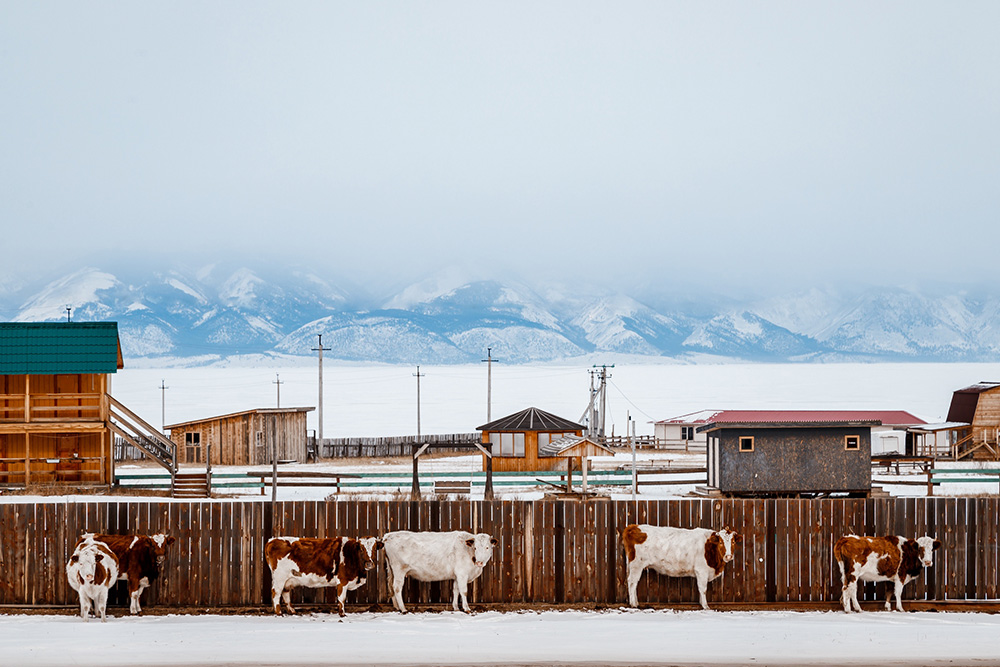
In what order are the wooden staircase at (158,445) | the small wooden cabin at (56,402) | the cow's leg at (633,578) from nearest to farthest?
the cow's leg at (633,578) → the wooden staircase at (158,445) → the small wooden cabin at (56,402)

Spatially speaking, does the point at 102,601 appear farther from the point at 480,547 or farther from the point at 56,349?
the point at 56,349

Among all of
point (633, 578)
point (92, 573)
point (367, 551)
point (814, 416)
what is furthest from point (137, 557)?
point (814, 416)

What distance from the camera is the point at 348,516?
17.2 metres

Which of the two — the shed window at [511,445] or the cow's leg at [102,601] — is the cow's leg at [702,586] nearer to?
the cow's leg at [102,601]

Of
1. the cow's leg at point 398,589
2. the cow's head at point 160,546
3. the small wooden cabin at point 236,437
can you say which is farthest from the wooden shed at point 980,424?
the cow's head at point 160,546

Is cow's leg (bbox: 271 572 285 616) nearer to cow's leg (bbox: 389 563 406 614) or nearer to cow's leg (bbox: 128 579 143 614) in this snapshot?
cow's leg (bbox: 389 563 406 614)

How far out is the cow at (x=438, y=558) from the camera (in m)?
16.6

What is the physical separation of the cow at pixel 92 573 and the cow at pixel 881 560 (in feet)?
36.4

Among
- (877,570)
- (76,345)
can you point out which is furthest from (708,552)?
(76,345)

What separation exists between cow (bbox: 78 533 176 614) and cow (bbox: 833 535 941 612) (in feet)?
34.3

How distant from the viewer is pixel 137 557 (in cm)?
1644

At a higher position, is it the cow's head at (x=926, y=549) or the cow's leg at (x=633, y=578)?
the cow's head at (x=926, y=549)

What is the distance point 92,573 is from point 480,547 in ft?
18.8

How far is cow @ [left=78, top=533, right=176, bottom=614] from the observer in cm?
1638
